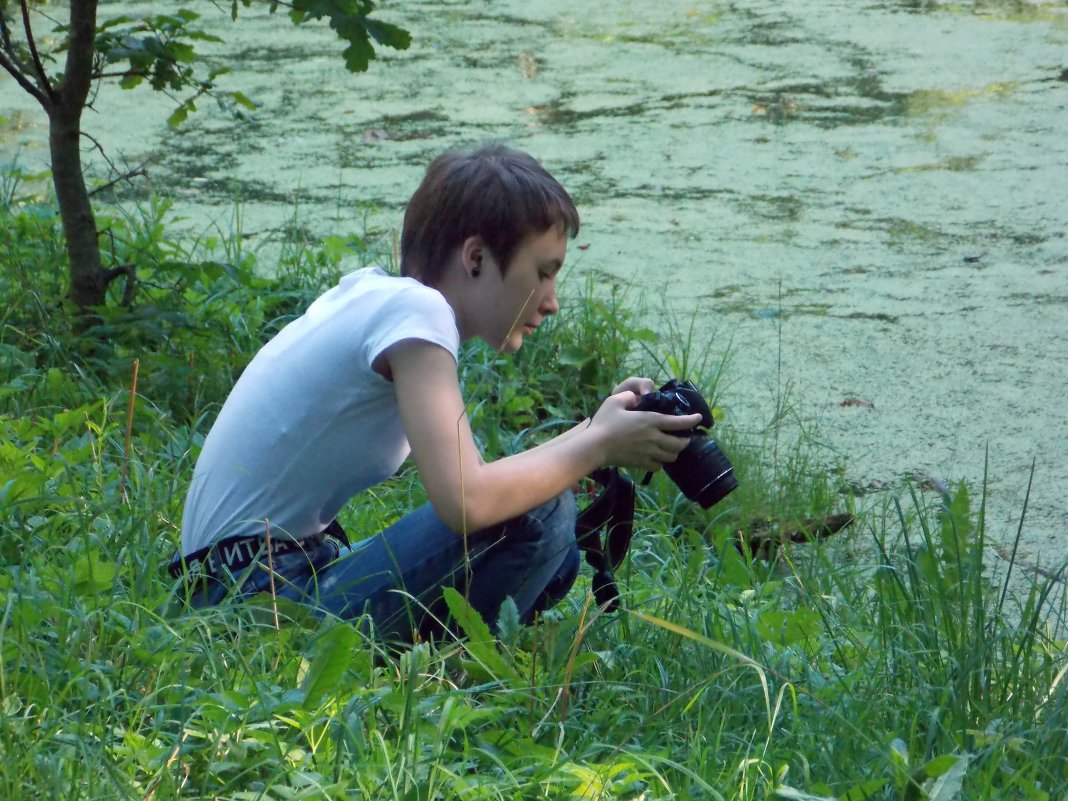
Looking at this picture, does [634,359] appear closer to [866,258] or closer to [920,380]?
[920,380]

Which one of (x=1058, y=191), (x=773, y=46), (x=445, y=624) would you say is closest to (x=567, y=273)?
(x=1058, y=191)

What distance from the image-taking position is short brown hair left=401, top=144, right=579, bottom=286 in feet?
4.33

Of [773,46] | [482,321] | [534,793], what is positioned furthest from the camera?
[773,46]

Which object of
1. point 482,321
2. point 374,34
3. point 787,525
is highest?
point 374,34

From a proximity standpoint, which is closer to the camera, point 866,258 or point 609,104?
point 866,258

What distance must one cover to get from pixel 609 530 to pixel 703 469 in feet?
0.48

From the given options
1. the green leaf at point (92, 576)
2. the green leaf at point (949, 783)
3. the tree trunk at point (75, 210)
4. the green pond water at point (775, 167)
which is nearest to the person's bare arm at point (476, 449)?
the green leaf at point (92, 576)

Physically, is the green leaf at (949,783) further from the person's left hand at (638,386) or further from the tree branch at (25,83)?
the tree branch at (25,83)

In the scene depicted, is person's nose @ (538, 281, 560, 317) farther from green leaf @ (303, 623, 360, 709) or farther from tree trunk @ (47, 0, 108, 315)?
tree trunk @ (47, 0, 108, 315)

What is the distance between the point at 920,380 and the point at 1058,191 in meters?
1.05

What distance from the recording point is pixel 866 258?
292 centimetres

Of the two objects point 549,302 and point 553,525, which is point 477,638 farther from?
point 549,302

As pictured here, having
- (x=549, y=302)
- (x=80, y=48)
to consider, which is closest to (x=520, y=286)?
(x=549, y=302)

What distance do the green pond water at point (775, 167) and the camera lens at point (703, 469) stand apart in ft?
2.38
